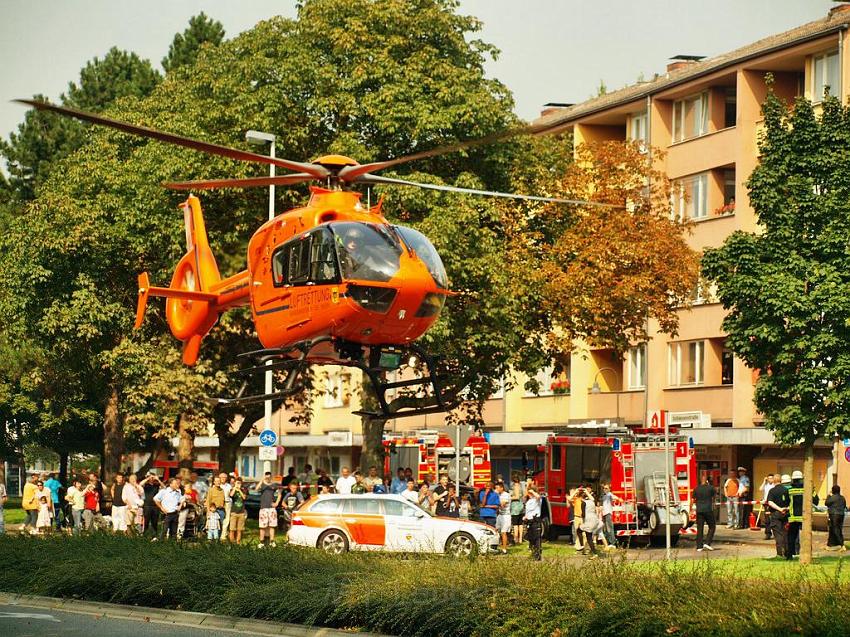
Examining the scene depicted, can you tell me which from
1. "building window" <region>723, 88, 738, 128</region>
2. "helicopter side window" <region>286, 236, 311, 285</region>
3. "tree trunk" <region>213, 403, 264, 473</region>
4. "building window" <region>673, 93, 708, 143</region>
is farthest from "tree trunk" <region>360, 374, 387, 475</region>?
"building window" <region>673, 93, 708, 143</region>

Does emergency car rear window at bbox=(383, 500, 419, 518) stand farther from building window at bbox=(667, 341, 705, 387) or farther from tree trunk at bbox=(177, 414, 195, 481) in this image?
building window at bbox=(667, 341, 705, 387)

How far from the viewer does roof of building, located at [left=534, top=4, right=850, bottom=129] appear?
156ft

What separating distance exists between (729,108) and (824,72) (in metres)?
5.71

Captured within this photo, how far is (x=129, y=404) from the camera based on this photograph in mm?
44531

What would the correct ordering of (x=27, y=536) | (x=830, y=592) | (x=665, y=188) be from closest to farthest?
(x=830, y=592), (x=27, y=536), (x=665, y=188)

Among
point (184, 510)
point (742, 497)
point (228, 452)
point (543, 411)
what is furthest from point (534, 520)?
point (543, 411)

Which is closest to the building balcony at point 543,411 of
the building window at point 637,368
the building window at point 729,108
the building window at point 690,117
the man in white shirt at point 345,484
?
the building window at point 637,368

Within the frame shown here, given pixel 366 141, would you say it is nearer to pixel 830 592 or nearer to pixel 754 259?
pixel 754 259

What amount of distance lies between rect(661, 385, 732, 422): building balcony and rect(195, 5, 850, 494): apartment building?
4 cm

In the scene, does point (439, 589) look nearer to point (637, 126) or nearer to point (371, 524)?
point (371, 524)

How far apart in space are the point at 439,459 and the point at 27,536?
24545 millimetres

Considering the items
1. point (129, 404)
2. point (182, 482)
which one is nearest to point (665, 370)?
point (129, 404)

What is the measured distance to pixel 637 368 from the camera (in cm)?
5706

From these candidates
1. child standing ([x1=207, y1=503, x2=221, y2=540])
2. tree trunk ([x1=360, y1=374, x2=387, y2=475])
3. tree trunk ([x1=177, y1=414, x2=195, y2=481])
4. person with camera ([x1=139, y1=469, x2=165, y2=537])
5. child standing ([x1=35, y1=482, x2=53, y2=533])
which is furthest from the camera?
tree trunk ([x1=177, y1=414, x2=195, y2=481])
